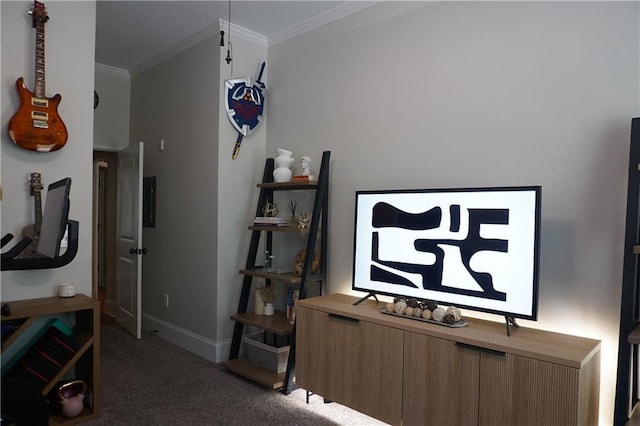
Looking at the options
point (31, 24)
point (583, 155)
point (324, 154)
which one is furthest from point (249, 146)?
point (583, 155)

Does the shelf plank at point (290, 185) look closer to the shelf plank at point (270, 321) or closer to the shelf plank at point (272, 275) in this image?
the shelf plank at point (272, 275)

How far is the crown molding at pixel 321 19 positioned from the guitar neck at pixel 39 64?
5.77ft

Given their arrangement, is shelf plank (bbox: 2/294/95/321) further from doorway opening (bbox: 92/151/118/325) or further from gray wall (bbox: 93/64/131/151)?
gray wall (bbox: 93/64/131/151)

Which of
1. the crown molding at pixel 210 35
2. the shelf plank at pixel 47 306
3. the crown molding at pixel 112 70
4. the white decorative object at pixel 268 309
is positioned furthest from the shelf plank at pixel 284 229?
the crown molding at pixel 112 70

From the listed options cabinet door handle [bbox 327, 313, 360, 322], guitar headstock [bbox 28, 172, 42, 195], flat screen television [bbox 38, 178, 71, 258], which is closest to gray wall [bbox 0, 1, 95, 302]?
guitar headstock [bbox 28, 172, 42, 195]

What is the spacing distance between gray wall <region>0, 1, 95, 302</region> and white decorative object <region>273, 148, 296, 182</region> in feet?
4.20

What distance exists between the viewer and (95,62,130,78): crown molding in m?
4.64

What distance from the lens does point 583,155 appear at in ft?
7.04

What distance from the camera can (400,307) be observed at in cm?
244

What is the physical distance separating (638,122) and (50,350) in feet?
10.3

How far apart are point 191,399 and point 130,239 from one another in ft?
6.75

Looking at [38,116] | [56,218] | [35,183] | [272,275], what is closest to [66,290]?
[35,183]

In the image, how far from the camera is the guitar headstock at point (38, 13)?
258cm

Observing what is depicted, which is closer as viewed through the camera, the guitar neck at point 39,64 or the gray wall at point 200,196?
the guitar neck at point 39,64
